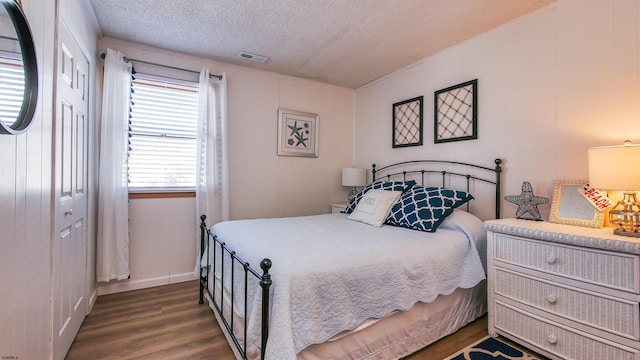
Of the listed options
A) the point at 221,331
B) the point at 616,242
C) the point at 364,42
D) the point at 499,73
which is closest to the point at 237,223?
the point at 221,331

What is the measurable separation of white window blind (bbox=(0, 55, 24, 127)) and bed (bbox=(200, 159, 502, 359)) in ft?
3.32

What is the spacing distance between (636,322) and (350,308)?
53.9 inches

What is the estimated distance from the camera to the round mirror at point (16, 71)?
880mm

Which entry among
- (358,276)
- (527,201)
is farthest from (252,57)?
(527,201)

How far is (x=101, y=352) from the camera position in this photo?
1.80 meters

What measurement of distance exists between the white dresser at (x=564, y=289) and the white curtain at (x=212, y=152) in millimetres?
2504

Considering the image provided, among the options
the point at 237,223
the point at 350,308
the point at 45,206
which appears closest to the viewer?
the point at 45,206

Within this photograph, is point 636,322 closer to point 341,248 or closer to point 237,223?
point 341,248

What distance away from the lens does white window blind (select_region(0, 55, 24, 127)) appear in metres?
0.88

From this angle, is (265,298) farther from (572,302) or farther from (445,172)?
(445,172)

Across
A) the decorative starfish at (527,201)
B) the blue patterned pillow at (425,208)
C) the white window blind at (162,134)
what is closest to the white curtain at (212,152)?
the white window blind at (162,134)

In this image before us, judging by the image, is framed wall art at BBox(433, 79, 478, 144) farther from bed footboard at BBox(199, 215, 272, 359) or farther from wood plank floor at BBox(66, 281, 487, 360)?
bed footboard at BBox(199, 215, 272, 359)

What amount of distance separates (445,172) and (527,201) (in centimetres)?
85

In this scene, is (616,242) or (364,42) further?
(364,42)
